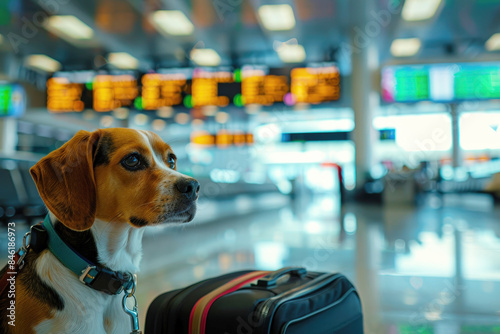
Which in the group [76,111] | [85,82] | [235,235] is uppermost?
[85,82]

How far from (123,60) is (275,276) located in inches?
447

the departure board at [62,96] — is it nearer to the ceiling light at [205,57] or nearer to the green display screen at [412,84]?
the ceiling light at [205,57]

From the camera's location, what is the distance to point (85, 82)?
10.5m

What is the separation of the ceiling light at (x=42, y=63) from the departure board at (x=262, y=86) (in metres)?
5.78

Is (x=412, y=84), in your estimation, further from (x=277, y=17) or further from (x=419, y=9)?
(x=277, y=17)

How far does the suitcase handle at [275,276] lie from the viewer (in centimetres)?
155

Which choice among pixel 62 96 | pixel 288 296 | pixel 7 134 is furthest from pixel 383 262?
pixel 7 134

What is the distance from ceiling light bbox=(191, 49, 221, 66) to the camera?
1128 cm

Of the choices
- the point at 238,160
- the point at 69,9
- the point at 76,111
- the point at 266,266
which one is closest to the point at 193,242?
the point at 266,266

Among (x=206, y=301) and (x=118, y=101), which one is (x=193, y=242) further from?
(x=118, y=101)

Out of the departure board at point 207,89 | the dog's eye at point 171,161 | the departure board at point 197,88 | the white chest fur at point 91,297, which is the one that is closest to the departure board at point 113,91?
the departure board at point 197,88

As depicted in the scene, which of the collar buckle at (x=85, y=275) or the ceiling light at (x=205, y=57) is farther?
the ceiling light at (x=205, y=57)

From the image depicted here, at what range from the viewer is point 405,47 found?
1127cm

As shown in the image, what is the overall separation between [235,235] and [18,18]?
682 cm
